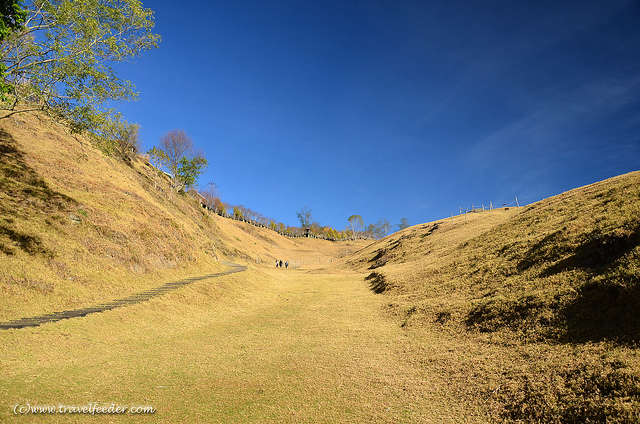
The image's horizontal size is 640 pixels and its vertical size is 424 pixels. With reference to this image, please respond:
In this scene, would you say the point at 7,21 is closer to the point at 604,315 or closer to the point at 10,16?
the point at 10,16

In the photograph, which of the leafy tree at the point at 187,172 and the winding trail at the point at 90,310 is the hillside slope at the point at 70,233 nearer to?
the winding trail at the point at 90,310

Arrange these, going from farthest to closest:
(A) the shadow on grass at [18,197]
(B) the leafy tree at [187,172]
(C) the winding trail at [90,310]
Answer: (B) the leafy tree at [187,172] < (A) the shadow on grass at [18,197] < (C) the winding trail at [90,310]

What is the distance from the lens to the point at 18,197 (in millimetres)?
17016

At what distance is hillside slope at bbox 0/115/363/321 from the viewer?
43.9 ft

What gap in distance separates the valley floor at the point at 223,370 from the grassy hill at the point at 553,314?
4.76ft

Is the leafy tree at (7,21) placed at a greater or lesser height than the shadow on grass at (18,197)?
greater

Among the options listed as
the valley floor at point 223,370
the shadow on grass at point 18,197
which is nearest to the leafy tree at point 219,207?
the shadow on grass at point 18,197

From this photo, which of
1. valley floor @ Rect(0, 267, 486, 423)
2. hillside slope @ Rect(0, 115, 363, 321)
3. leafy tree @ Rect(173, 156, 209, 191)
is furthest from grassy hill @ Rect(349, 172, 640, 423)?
leafy tree @ Rect(173, 156, 209, 191)

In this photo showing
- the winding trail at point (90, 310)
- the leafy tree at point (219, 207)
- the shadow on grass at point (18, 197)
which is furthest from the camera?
the leafy tree at point (219, 207)

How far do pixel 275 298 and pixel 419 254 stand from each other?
18563 millimetres

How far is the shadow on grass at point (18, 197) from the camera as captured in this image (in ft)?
47.3

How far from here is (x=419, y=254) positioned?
3312cm

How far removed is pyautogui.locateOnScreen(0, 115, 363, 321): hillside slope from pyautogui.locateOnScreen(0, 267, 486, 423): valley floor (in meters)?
3.26

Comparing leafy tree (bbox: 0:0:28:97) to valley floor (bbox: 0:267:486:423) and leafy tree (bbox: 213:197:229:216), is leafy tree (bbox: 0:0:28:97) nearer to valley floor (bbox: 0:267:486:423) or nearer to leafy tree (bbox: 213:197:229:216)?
valley floor (bbox: 0:267:486:423)
